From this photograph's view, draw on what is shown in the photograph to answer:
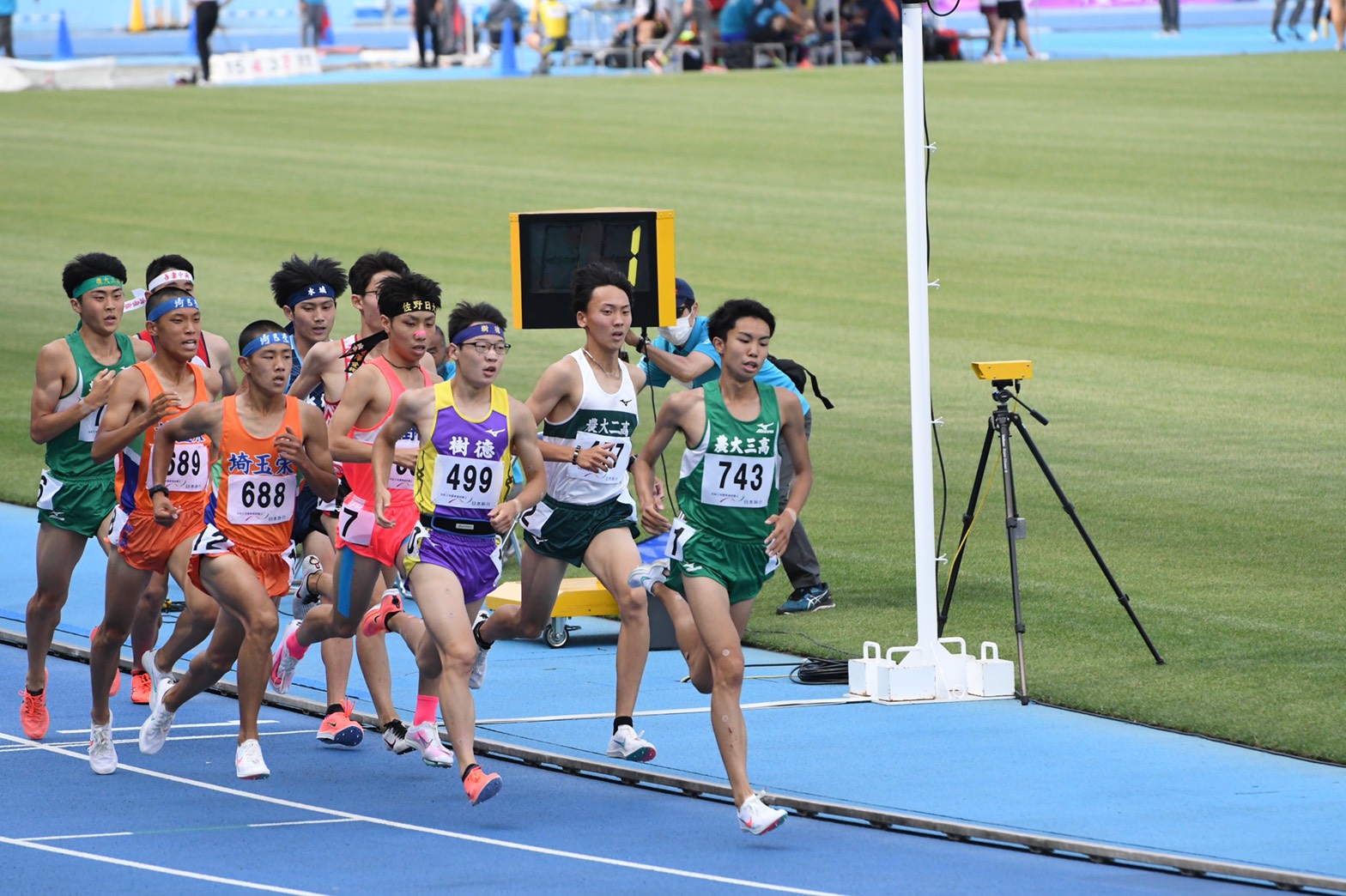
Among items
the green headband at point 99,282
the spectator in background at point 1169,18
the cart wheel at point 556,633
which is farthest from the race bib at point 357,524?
the spectator in background at point 1169,18

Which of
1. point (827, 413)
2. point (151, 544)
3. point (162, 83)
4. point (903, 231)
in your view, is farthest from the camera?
point (162, 83)

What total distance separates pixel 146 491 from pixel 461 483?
Answer: 1766 millimetres

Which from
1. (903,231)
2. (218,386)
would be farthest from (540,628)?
(903,231)

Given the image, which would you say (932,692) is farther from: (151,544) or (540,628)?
(151,544)

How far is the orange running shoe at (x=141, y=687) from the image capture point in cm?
1112

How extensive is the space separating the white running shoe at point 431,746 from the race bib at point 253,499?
3.88 feet

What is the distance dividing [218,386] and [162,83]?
1475 inches

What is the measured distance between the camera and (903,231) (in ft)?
97.3

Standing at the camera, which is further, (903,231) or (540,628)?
(903,231)

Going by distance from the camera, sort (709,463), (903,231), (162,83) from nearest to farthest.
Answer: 1. (709,463)
2. (903,231)
3. (162,83)

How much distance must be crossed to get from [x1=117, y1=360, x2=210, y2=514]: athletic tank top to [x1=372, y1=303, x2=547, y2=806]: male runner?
45.3 inches

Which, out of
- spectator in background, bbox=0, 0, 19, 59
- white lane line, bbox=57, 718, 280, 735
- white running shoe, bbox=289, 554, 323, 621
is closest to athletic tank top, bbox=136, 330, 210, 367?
white running shoe, bbox=289, 554, 323, 621

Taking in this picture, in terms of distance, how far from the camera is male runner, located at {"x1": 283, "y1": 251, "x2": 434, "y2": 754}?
9914 mm

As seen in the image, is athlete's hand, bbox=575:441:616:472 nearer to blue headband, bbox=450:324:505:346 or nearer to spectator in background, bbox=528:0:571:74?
blue headband, bbox=450:324:505:346
